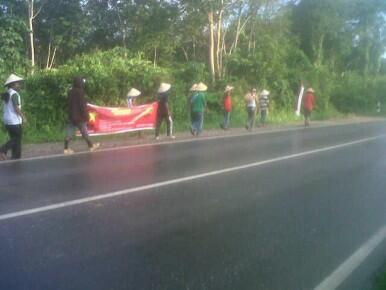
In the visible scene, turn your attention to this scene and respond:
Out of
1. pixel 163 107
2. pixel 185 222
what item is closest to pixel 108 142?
pixel 163 107

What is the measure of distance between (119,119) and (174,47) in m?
16.8

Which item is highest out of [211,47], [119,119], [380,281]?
[211,47]

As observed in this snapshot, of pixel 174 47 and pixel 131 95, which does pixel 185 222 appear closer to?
pixel 131 95

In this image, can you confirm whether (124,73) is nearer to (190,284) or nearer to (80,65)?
(80,65)

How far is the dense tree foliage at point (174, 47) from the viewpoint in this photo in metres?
19.7

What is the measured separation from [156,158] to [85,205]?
5019mm

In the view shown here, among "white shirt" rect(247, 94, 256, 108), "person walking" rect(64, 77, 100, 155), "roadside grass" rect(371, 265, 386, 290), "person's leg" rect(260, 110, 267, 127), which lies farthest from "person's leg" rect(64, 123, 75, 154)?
"person's leg" rect(260, 110, 267, 127)

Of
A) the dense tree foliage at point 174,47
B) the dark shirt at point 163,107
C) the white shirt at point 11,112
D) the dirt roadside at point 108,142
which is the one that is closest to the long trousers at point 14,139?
the white shirt at point 11,112

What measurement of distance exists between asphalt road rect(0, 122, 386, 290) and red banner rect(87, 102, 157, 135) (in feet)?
13.4

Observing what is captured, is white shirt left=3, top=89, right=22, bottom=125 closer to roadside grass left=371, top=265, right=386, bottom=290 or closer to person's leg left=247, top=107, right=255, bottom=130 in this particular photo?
roadside grass left=371, top=265, right=386, bottom=290

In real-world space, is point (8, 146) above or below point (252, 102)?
below

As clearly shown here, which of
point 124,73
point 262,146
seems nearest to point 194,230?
point 262,146

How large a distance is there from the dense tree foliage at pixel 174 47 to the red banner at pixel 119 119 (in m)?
1.59

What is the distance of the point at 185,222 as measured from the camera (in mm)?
6793
